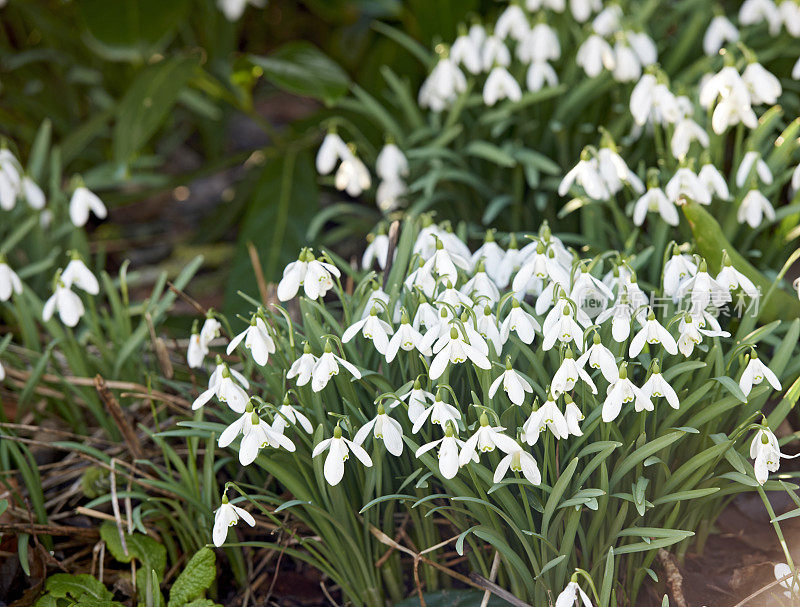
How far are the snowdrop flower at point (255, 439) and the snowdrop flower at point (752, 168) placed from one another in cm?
107

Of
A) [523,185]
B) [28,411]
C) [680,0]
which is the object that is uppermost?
[680,0]

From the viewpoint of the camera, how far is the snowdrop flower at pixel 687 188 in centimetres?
151

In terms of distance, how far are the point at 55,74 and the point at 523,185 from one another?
185cm

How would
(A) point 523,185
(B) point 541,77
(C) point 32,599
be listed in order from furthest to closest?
(A) point 523,185 < (B) point 541,77 < (C) point 32,599

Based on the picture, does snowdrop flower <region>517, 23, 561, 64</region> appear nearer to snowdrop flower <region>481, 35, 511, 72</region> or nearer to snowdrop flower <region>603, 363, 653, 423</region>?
snowdrop flower <region>481, 35, 511, 72</region>

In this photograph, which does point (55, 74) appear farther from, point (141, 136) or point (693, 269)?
point (693, 269)

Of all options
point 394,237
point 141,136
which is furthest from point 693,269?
point 141,136

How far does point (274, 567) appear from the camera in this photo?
1.55 metres

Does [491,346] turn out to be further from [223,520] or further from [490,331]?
[223,520]

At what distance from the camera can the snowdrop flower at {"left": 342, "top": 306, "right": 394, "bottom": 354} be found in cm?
124

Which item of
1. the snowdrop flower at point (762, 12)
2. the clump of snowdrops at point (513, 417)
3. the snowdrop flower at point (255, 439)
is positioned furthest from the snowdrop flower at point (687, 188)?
the snowdrop flower at point (255, 439)

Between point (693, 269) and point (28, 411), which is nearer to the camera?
point (693, 269)

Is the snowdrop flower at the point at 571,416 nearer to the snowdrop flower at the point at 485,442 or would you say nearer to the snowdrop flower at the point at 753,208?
the snowdrop flower at the point at 485,442

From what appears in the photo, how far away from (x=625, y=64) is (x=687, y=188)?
18.2 inches
